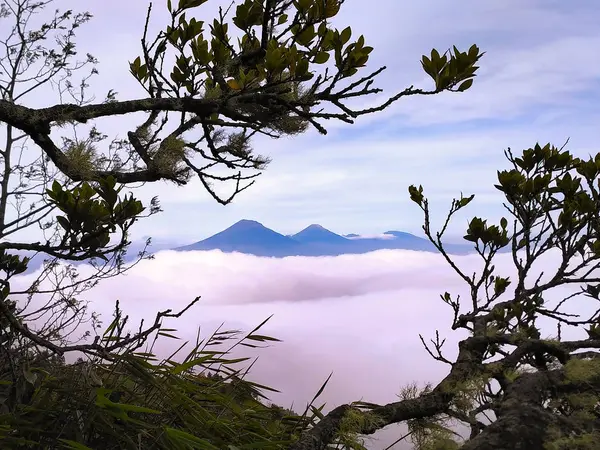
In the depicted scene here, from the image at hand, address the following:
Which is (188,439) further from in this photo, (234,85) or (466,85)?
(466,85)

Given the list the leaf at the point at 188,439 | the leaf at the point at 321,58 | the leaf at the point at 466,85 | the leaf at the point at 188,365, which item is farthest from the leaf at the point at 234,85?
the leaf at the point at 188,439

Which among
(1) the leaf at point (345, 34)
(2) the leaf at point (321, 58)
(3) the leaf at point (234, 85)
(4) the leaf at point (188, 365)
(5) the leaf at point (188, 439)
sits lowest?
(5) the leaf at point (188, 439)

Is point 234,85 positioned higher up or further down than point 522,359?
higher up

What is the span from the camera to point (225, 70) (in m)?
3.20

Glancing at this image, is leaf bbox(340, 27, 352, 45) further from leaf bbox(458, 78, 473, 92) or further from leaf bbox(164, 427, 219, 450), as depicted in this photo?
leaf bbox(164, 427, 219, 450)

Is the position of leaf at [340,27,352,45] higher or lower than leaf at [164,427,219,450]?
higher

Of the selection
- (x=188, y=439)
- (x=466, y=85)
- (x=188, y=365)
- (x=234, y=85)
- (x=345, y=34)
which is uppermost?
(x=345, y=34)

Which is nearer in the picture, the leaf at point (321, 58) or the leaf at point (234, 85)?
the leaf at point (234, 85)

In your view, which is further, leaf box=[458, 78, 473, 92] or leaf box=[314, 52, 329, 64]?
leaf box=[314, 52, 329, 64]

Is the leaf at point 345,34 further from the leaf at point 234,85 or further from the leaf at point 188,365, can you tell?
the leaf at point 188,365

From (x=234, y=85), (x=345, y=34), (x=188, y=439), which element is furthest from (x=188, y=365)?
(x=345, y=34)

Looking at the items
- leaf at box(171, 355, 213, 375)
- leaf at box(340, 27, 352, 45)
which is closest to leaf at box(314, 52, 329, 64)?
leaf at box(340, 27, 352, 45)

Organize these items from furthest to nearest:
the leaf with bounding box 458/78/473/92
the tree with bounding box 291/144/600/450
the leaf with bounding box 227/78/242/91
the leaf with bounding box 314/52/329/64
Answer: the leaf with bounding box 314/52/329/64, the leaf with bounding box 227/78/242/91, the leaf with bounding box 458/78/473/92, the tree with bounding box 291/144/600/450

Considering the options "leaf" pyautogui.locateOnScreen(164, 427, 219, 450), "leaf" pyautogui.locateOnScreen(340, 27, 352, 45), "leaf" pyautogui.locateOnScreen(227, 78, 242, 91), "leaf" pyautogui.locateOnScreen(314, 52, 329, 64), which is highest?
"leaf" pyautogui.locateOnScreen(314, 52, 329, 64)
